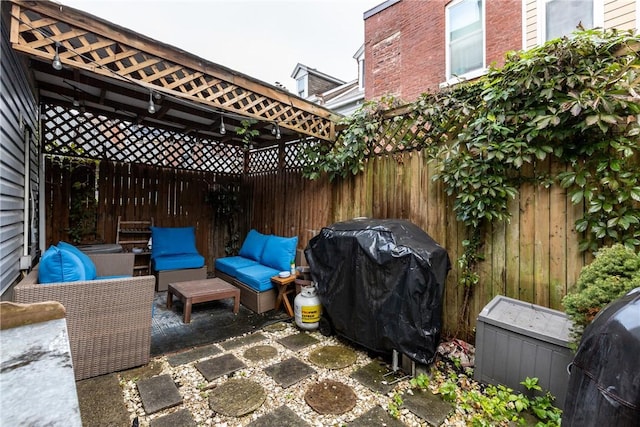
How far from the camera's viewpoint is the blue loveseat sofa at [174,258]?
4551 millimetres

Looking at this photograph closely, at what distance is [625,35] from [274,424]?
354cm

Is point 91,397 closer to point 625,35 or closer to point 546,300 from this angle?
point 546,300

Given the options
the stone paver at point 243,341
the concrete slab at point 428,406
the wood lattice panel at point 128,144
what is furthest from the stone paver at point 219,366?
the wood lattice panel at point 128,144

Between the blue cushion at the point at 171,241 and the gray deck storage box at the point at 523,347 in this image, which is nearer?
the gray deck storage box at the point at 523,347

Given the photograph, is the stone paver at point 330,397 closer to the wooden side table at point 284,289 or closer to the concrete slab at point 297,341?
the concrete slab at point 297,341

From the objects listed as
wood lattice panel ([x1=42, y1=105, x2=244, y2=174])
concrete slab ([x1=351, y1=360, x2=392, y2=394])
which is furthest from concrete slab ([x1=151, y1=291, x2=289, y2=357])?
wood lattice panel ([x1=42, y1=105, x2=244, y2=174])

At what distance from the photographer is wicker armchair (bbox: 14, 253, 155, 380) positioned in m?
2.16

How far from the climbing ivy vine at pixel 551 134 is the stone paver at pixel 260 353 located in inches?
78.1

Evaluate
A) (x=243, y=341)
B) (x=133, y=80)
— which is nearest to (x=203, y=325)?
(x=243, y=341)

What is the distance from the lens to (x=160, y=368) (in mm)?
2439

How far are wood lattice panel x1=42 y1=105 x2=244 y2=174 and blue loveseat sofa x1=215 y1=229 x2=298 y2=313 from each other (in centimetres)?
226

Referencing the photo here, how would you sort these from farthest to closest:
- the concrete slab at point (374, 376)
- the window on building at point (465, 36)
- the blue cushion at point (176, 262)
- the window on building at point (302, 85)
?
1. the window on building at point (302, 85)
2. the window on building at point (465, 36)
3. the blue cushion at point (176, 262)
4. the concrete slab at point (374, 376)

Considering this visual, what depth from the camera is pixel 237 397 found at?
2.11m

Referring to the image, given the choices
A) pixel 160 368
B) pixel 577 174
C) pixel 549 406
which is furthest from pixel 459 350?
pixel 160 368
